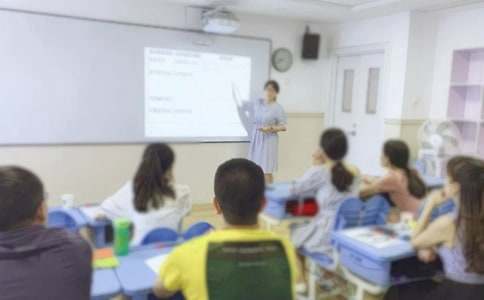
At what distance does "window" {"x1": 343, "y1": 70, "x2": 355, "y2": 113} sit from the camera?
5.43 m

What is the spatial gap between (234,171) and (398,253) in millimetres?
1115

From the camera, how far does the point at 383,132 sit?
16.0ft

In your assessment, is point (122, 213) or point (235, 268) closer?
point (235, 268)

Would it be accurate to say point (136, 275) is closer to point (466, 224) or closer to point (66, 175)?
point (466, 224)

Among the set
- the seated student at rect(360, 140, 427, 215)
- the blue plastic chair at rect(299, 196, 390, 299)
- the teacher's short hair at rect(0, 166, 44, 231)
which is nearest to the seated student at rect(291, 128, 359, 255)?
the blue plastic chair at rect(299, 196, 390, 299)

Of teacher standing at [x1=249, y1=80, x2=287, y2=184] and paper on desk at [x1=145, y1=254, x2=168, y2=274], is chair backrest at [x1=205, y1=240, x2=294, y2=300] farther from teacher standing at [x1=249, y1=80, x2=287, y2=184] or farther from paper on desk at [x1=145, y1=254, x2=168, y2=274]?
teacher standing at [x1=249, y1=80, x2=287, y2=184]

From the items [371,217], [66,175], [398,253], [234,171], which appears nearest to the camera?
[234,171]

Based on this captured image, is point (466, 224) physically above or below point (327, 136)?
below

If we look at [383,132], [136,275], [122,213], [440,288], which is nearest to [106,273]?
[136,275]

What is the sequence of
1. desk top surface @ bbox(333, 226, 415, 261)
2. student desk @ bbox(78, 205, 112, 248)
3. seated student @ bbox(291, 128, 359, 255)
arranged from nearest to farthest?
desk top surface @ bbox(333, 226, 415, 261), student desk @ bbox(78, 205, 112, 248), seated student @ bbox(291, 128, 359, 255)

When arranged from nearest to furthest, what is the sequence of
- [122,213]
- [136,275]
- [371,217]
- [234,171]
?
[234,171] → [136,275] → [122,213] → [371,217]

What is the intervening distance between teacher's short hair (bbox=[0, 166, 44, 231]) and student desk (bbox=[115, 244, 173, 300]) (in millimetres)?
477

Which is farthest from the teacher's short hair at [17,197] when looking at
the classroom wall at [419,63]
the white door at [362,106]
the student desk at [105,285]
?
the white door at [362,106]

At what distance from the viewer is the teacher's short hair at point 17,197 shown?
3.61ft
